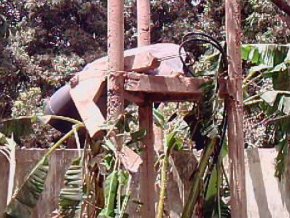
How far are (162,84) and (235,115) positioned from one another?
0.51 metres

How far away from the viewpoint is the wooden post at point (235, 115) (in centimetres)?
377

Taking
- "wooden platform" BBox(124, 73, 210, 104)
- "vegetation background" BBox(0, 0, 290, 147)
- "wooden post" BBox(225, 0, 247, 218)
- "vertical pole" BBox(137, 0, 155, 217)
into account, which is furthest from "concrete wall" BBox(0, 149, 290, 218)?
"vegetation background" BBox(0, 0, 290, 147)

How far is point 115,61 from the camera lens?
3.74 metres

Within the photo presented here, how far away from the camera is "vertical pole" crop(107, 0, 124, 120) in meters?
3.72

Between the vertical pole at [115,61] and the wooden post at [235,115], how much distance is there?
688mm

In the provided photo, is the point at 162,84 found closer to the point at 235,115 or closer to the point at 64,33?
the point at 235,115

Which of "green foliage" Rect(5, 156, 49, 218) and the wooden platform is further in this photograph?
"green foliage" Rect(5, 156, 49, 218)

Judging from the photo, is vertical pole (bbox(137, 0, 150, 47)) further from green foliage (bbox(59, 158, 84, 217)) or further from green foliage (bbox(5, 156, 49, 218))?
green foliage (bbox(5, 156, 49, 218))

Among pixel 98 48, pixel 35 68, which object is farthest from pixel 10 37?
pixel 98 48

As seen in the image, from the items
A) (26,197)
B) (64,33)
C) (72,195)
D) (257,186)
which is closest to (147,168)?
(72,195)

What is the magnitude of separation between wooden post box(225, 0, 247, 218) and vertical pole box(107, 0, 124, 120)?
688mm

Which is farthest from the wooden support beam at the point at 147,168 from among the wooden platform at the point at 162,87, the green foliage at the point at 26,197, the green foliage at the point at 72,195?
the green foliage at the point at 26,197

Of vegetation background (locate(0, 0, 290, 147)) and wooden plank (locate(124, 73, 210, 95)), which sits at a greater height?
vegetation background (locate(0, 0, 290, 147))

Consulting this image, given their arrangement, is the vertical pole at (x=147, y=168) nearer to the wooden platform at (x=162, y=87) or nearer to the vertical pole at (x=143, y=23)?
the wooden platform at (x=162, y=87)
